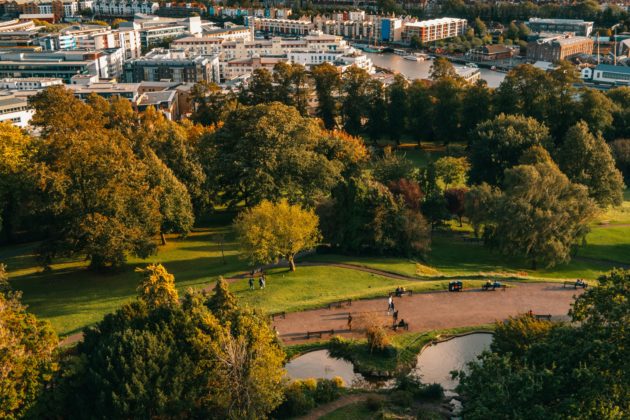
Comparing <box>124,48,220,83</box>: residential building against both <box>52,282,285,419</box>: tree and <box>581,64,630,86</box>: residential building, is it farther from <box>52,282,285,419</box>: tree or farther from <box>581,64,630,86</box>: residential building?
<box>52,282,285,419</box>: tree

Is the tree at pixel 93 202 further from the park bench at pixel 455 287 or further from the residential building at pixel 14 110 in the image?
the residential building at pixel 14 110

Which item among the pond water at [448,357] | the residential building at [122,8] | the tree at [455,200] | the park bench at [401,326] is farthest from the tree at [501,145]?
the residential building at [122,8]

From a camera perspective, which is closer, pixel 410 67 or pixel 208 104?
pixel 208 104

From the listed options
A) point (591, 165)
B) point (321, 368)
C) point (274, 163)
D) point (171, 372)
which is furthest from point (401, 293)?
point (591, 165)

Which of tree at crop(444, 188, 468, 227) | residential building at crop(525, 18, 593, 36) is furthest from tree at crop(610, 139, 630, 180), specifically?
residential building at crop(525, 18, 593, 36)

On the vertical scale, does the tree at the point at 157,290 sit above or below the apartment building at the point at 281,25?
below

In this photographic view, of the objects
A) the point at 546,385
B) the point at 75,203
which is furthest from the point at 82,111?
the point at 546,385

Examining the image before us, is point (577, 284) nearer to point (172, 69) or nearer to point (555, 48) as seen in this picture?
point (172, 69)
